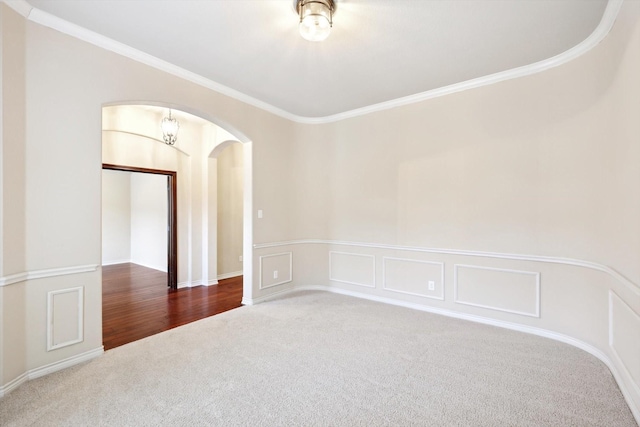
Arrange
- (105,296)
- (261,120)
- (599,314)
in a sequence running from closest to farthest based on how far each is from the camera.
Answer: (599,314), (261,120), (105,296)

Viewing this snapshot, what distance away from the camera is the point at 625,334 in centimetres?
205

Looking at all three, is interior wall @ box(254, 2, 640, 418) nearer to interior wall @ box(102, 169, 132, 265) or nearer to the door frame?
the door frame

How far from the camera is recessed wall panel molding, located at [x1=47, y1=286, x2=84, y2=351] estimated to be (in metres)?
2.35

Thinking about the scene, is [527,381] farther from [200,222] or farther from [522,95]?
[200,222]

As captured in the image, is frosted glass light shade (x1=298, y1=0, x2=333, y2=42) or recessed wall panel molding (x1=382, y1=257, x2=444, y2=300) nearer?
frosted glass light shade (x1=298, y1=0, x2=333, y2=42)

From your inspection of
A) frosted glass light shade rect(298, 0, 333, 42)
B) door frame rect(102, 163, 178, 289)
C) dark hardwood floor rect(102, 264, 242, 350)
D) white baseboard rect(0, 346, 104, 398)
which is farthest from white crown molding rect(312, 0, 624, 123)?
white baseboard rect(0, 346, 104, 398)

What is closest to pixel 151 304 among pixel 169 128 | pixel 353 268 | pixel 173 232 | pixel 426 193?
pixel 173 232

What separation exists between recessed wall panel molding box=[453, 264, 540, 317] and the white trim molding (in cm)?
382

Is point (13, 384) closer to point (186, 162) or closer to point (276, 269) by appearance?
point (276, 269)

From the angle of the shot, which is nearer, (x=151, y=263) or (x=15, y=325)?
(x=15, y=325)

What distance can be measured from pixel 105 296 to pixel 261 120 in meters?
3.64

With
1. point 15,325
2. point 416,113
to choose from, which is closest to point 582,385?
point 416,113

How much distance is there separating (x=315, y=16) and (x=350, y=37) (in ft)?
1.91

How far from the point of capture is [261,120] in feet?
13.8
